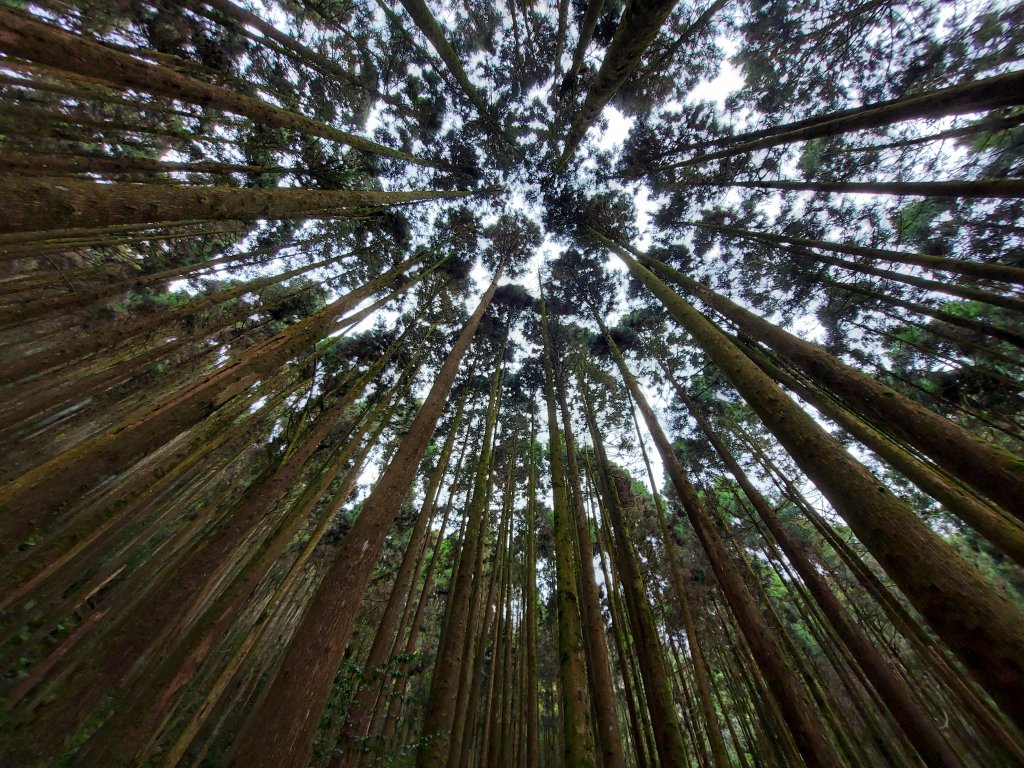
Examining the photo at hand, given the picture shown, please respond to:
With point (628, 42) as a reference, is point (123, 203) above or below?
below

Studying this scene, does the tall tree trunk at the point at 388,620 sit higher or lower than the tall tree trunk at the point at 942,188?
lower

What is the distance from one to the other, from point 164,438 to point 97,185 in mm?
2116

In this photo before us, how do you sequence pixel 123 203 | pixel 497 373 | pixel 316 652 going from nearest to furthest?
pixel 316 652 < pixel 123 203 < pixel 497 373

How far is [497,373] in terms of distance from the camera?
9.16 metres

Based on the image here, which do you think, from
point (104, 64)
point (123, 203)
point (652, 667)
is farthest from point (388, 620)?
point (104, 64)

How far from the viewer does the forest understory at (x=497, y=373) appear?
2969 mm

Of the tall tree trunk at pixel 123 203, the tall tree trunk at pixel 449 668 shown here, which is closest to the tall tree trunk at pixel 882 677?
the tall tree trunk at pixel 449 668

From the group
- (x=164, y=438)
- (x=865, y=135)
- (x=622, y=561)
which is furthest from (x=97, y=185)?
(x=865, y=135)

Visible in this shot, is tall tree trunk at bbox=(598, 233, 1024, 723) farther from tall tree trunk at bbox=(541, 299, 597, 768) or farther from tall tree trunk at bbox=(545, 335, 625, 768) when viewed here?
tall tree trunk at bbox=(545, 335, 625, 768)

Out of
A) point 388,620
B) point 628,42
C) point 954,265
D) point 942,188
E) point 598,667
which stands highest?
point 628,42

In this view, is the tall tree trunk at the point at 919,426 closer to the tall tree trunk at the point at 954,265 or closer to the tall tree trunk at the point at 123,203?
the tall tree trunk at the point at 954,265

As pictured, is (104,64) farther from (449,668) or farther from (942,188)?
(942,188)

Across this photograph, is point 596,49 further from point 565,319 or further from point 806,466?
point 806,466

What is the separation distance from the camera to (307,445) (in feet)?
21.0
